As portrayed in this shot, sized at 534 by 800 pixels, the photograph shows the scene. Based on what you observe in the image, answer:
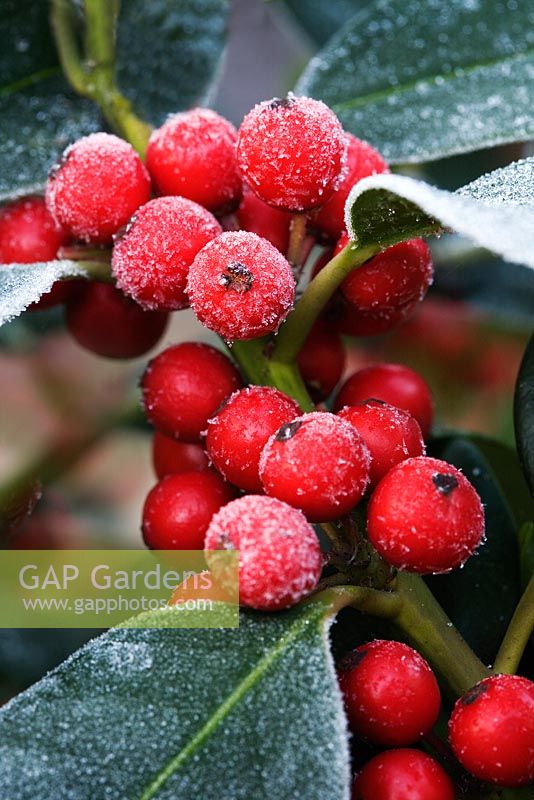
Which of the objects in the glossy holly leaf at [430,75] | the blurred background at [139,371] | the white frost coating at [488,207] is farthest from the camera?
the blurred background at [139,371]

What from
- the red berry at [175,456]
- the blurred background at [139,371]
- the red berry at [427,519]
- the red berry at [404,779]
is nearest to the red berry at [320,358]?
the red berry at [175,456]

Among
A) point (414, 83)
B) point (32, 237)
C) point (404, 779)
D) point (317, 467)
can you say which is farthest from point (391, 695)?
point (414, 83)

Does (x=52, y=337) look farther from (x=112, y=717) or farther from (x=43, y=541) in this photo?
(x=112, y=717)

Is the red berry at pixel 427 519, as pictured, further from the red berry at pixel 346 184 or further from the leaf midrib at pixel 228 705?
the red berry at pixel 346 184

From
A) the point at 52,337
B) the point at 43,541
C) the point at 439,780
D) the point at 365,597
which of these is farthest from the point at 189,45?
the point at 439,780

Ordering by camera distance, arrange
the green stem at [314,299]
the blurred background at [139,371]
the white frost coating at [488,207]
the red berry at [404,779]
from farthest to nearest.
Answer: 1. the blurred background at [139,371]
2. the green stem at [314,299]
3. the red berry at [404,779]
4. the white frost coating at [488,207]

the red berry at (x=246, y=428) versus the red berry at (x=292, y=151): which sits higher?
the red berry at (x=292, y=151)

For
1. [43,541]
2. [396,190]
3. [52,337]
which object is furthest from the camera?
[52,337]

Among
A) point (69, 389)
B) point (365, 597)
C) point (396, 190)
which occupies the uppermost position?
point (396, 190)
